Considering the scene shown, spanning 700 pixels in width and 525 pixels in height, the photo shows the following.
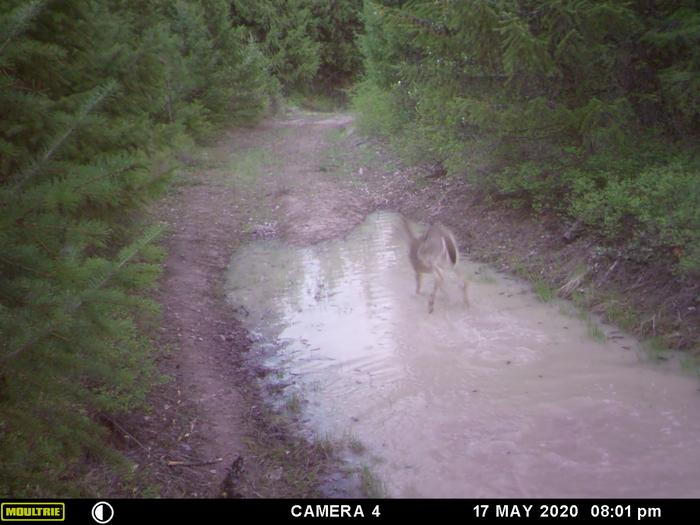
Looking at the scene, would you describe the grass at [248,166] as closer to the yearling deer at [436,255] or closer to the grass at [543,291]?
the yearling deer at [436,255]

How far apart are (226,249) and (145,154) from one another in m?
4.53

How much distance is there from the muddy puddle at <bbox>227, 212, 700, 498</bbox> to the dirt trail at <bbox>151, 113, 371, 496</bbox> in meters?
0.53

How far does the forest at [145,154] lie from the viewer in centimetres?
372

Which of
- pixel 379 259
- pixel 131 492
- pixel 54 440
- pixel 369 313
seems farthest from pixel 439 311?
pixel 54 440

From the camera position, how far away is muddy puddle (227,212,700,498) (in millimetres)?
5383

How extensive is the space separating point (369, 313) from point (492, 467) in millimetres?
3934

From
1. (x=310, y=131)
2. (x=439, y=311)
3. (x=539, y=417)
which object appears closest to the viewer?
(x=539, y=417)

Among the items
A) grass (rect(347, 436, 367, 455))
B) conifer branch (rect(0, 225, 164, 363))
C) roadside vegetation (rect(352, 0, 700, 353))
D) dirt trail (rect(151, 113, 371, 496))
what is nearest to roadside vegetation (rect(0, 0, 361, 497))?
conifer branch (rect(0, 225, 164, 363))

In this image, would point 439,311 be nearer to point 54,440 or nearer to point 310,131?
point 54,440

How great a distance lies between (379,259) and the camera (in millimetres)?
11273

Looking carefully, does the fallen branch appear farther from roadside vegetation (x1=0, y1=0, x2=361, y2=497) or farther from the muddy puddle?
the muddy puddle

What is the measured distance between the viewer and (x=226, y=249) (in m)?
12.3
